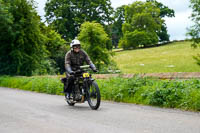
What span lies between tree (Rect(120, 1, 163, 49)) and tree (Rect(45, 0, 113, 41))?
53.5ft

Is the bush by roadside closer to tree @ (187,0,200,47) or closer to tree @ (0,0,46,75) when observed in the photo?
tree @ (0,0,46,75)

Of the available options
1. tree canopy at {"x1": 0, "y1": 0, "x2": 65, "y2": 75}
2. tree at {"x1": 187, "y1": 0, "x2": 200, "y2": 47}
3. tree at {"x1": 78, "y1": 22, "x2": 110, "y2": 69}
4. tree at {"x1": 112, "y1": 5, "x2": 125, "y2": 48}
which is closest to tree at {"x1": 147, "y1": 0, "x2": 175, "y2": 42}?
tree at {"x1": 112, "y1": 5, "x2": 125, "y2": 48}

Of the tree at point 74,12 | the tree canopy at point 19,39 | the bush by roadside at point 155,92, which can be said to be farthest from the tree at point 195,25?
the bush by roadside at point 155,92

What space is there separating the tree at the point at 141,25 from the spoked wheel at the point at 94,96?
62508mm

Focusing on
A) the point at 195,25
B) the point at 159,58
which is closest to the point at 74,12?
the point at 159,58

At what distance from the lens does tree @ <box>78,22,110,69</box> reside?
2484 centimetres

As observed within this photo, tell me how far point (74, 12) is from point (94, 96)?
48391 millimetres

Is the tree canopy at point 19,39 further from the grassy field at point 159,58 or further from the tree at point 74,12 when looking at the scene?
the tree at point 74,12

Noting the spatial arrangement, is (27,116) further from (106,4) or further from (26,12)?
(106,4)

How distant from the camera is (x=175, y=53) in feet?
189

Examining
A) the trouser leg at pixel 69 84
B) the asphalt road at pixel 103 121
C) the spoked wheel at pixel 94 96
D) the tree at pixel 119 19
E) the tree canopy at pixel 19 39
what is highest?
the tree at pixel 119 19

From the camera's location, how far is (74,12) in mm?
56094

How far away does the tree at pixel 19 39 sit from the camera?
22.5 meters

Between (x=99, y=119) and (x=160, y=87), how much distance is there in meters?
3.18
